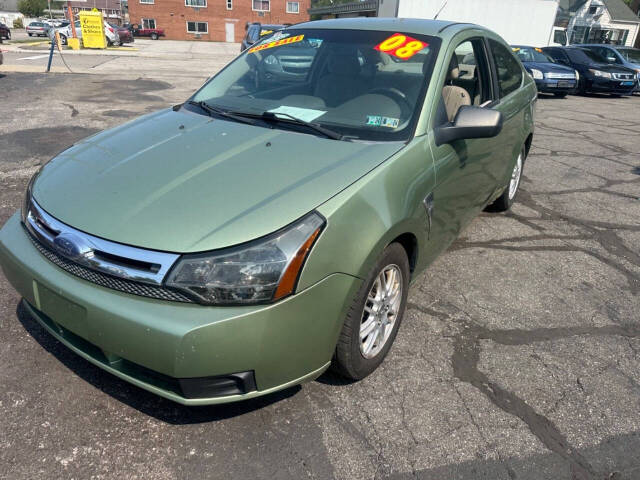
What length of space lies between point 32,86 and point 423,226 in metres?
11.8

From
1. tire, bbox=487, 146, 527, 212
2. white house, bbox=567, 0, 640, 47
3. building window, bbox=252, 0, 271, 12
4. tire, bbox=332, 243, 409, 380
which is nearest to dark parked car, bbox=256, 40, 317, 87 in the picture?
tire, bbox=332, 243, 409, 380

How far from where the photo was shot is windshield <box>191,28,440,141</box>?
2738 mm

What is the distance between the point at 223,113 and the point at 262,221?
53.5 inches

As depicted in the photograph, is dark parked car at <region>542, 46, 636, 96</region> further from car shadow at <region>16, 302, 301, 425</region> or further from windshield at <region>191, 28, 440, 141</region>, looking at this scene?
car shadow at <region>16, 302, 301, 425</region>

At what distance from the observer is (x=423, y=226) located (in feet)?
8.50

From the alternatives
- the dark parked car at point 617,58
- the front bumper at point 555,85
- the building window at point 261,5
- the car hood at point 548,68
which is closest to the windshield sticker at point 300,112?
the front bumper at point 555,85

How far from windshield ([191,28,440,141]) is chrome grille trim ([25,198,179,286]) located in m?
1.23

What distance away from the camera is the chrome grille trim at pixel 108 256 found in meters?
1.83

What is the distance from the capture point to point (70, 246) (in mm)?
1966

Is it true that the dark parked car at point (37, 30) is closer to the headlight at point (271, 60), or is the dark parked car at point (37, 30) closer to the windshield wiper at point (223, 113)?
the headlight at point (271, 60)

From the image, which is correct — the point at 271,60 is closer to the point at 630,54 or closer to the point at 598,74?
the point at 598,74

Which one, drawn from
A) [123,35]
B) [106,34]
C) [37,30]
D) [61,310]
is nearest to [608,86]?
[61,310]

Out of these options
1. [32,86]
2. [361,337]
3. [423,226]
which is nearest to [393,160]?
[423,226]

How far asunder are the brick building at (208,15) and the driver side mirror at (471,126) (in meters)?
61.3
